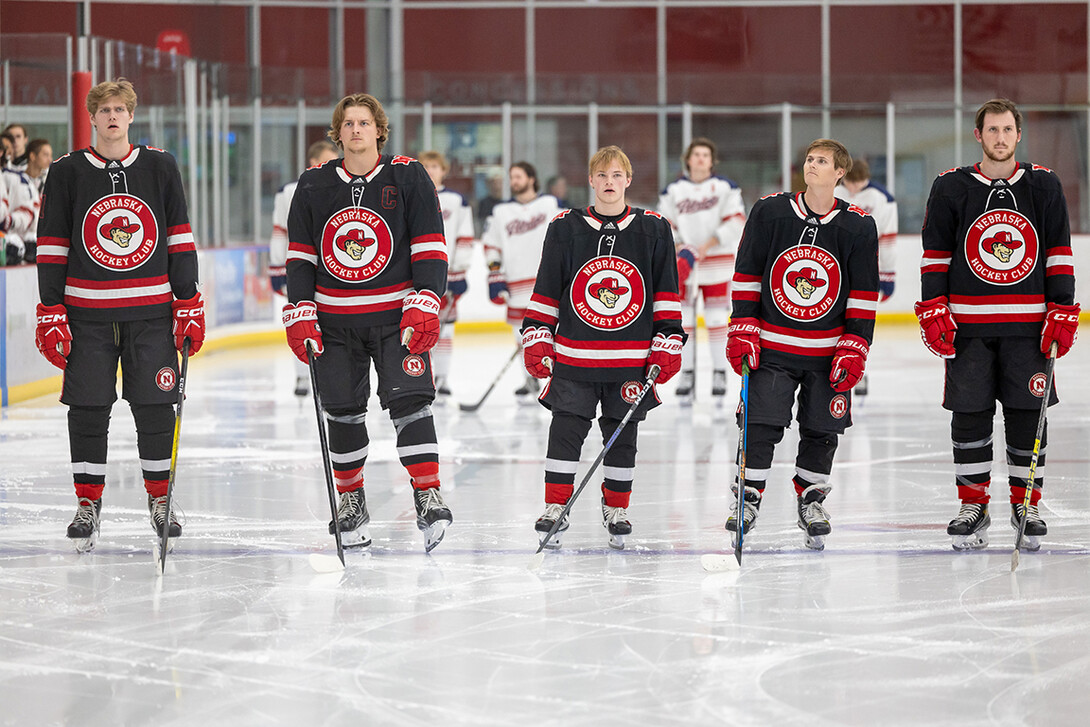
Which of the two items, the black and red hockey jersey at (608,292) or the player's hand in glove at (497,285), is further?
the player's hand in glove at (497,285)

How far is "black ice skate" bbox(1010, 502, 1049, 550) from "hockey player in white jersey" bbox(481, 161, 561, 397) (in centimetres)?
359

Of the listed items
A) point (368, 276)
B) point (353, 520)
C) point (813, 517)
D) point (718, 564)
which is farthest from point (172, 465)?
point (813, 517)

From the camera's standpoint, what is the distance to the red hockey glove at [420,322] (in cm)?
352

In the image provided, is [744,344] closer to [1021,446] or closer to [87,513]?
[1021,446]

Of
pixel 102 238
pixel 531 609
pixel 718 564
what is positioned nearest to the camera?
pixel 531 609

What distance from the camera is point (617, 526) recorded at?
12.3 feet

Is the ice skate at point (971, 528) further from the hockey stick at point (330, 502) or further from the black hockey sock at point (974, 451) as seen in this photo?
the hockey stick at point (330, 502)

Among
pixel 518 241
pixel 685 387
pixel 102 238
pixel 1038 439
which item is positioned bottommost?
pixel 685 387

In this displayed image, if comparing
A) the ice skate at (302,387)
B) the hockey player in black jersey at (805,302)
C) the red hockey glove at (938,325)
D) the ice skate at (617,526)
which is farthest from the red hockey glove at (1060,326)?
the ice skate at (302,387)

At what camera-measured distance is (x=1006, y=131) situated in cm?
358

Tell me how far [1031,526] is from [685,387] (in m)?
3.68

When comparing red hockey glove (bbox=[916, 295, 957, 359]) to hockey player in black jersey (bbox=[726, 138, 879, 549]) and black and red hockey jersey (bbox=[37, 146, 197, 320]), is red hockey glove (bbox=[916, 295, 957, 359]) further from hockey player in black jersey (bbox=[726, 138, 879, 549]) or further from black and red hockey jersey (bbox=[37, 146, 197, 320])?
black and red hockey jersey (bbox=[37, 146, 197, 320])

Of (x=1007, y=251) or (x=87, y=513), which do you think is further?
(x=87, y=513)

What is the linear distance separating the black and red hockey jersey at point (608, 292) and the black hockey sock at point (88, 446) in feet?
3.83
